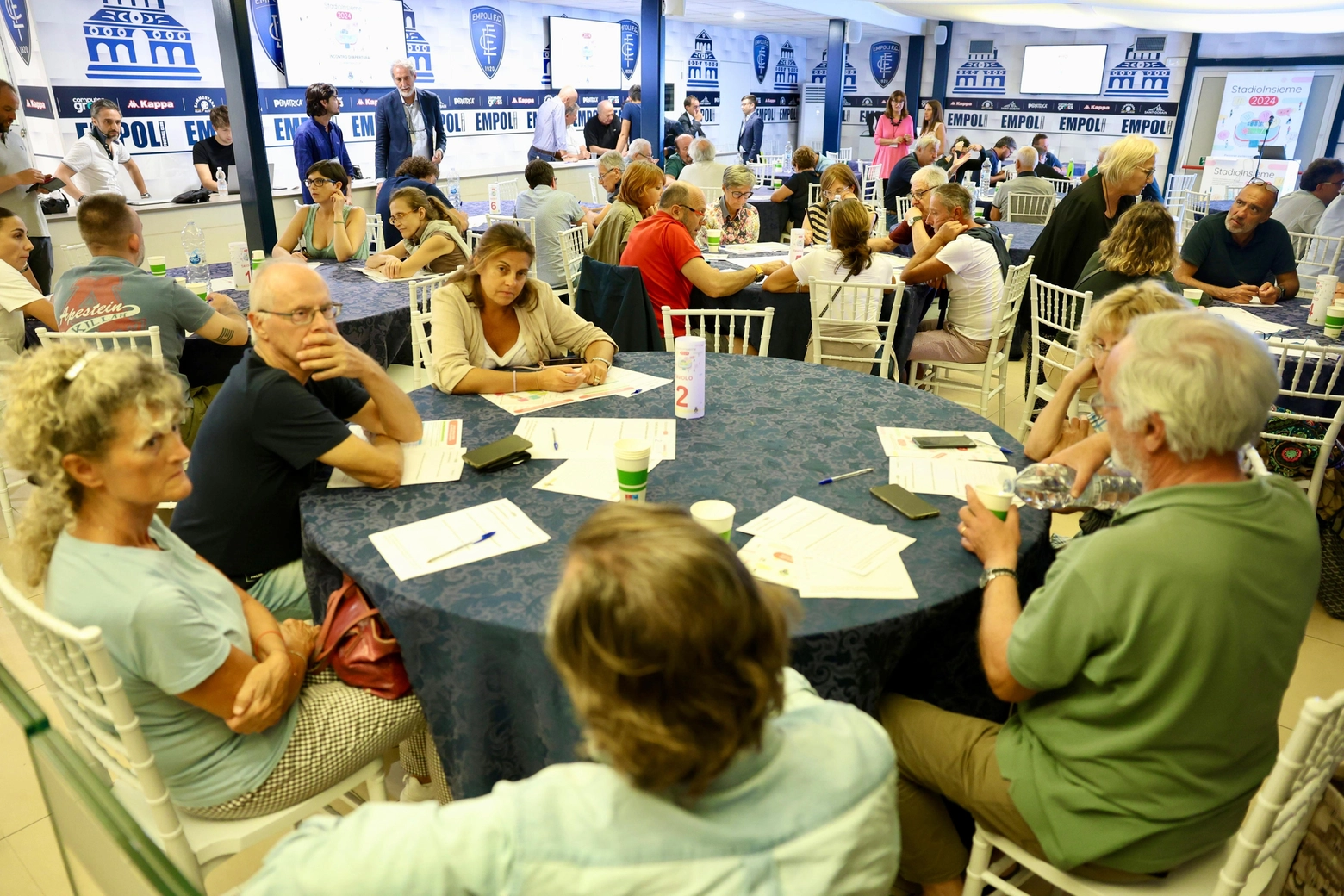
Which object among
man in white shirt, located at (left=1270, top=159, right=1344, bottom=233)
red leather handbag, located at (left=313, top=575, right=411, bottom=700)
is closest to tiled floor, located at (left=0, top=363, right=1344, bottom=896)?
red leather handbag, located at (left=313, top=575, right=411, bottom=700)

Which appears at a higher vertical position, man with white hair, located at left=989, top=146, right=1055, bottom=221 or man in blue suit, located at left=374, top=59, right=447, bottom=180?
man in blue suit, located at left=374, top=59, right=447, bottom=180

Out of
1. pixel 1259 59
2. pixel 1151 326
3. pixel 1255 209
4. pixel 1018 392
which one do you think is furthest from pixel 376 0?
pixel 1259 59

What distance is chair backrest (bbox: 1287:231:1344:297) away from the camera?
515cm

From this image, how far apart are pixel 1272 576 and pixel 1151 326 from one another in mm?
417

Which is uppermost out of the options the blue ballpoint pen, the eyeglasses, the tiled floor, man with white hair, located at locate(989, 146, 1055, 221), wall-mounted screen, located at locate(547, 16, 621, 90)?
wall-mounted screen, located at locate(547, 16, 621, 90)

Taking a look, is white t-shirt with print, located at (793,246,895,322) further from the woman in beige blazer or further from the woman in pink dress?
the woman in pink dress

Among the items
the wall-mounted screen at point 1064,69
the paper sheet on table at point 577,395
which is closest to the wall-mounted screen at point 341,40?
the paper sheet on table at point 577,395

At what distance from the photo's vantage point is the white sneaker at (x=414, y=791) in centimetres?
192

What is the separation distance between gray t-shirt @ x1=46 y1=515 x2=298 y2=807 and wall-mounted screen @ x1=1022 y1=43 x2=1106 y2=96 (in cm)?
1527

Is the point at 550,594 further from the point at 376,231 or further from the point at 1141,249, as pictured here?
the point at 376,231

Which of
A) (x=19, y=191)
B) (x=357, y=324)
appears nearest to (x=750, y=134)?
(x=19, y=191)

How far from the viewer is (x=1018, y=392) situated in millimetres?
5223

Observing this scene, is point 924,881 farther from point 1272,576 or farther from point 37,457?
point 37,457

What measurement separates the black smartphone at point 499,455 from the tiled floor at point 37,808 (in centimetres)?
93
